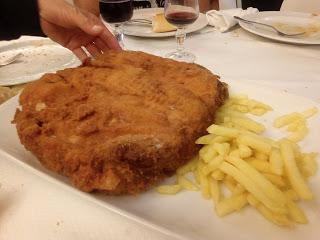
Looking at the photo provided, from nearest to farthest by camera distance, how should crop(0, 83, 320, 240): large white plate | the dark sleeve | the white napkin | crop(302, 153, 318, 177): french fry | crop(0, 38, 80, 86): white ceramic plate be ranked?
1. crop(0, 83, 320, 240): large white plate
2. crop(302, 153, 318, 177): french fry
3. crop(0, 38, 80, 86): white ceramic plate
4. the dark sleeve
5. the white napkin

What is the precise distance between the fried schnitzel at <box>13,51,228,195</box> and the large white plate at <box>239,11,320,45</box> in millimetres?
843

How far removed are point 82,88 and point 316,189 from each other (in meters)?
0.74

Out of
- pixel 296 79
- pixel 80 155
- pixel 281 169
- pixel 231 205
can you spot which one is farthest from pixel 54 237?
pixel 296 79

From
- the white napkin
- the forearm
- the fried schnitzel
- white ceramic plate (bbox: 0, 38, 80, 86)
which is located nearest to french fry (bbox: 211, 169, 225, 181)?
the fried schnitzel

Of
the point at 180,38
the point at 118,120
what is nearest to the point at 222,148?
the point at 118,120

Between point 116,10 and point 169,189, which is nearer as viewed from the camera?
point 169,189

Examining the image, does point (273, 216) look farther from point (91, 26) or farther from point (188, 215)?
point (91, 26)

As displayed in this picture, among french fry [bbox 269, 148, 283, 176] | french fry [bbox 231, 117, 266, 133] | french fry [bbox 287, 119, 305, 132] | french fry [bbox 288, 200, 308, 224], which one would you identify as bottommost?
french fry [bbox 287, 119, 305, 132]

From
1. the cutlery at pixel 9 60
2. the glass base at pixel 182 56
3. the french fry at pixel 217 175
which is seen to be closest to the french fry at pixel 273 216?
the french fry at pixel 217 175

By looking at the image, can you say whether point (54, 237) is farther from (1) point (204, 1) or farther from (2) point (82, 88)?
(1) point (204, 1)

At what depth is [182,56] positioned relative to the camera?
175cm

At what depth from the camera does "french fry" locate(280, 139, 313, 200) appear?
77 cm

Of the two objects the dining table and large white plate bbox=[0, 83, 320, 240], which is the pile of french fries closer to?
large white plate bbox=[0, 83, 320, 240]

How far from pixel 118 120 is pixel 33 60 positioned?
975 mm
